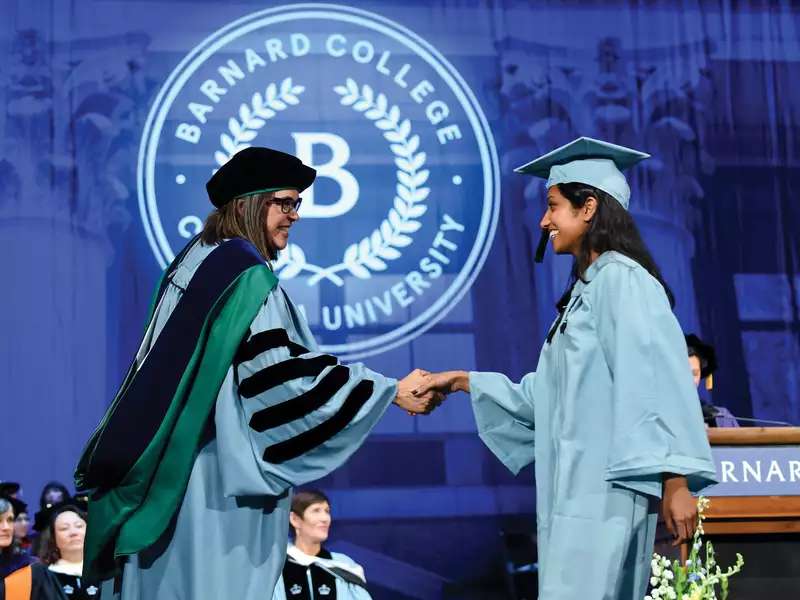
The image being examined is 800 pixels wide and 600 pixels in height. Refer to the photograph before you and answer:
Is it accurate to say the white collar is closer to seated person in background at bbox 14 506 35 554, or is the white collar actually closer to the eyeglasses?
seated person in background at bbox 14 506 35 554

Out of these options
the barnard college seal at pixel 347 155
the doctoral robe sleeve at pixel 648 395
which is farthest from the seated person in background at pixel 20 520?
the doctoral robe sleeve at pixel 648 395

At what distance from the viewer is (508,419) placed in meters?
3.18

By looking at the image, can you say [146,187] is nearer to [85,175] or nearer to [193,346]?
[85,175]

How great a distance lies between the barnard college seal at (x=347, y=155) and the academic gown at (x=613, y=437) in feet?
13.1

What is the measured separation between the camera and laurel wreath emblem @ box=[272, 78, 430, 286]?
6.80m

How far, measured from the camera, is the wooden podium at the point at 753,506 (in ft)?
13.5

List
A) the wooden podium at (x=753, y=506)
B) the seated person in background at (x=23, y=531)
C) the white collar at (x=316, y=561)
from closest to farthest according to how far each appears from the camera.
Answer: the wooden podium at (x=753, y=506), the white collar at (x=316, y=561), the seated person in background at (x=23, y=531)

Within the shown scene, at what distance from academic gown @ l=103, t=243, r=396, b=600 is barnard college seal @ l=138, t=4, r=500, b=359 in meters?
3.70

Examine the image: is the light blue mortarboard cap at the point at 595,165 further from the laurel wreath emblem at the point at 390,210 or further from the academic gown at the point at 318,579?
the laurel wreath emblem at the point at 390,210

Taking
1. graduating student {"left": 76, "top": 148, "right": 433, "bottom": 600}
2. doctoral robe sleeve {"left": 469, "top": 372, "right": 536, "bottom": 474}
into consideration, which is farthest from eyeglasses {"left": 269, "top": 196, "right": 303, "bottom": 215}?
doctoral robe sleeve {"left": 469, "top": 372, "right": 536, "bottom": 474}

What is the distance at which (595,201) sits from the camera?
2.96 m

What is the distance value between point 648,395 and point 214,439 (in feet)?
3.54

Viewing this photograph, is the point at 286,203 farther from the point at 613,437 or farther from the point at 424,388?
the point at 613,437

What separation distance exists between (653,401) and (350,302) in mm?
4276
